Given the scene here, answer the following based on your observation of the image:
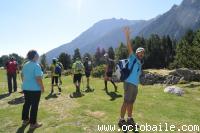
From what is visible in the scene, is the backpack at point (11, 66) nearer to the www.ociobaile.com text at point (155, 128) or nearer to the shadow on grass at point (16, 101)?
the shadow on grass at point (16, 101)

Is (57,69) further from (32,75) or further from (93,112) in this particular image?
(32,75)

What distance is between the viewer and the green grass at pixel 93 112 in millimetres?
13352

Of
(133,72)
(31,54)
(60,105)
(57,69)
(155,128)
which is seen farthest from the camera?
(57,69)

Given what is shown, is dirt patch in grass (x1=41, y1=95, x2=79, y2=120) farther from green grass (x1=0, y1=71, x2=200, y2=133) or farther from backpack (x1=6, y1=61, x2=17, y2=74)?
backpack (x1=6, y1=61, x2=17, y2=74)

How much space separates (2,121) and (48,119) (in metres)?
2.09

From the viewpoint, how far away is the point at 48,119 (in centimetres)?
1450

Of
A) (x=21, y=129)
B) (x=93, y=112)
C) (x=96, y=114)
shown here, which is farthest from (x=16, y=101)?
(x=21, y=129)

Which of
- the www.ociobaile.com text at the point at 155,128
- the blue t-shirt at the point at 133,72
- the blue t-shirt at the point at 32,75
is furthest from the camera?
the blue t-shirt at the point at 32,75

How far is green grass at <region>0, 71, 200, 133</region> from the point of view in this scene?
→ 13.4 meters

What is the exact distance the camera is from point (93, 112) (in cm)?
1546

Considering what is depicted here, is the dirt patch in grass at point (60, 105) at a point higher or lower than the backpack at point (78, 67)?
lower

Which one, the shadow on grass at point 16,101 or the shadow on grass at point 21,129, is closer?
the shadow on grass at point 21,129

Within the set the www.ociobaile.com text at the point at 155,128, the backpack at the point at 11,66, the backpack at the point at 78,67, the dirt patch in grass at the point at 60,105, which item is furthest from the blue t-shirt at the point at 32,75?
the backpack at the point at 11,66

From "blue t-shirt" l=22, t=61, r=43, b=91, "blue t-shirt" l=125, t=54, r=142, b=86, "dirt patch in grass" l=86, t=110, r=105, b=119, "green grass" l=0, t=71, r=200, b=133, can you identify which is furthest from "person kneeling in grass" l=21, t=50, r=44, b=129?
"blue t-shirt" l=125, t=54, r=142, b=86
